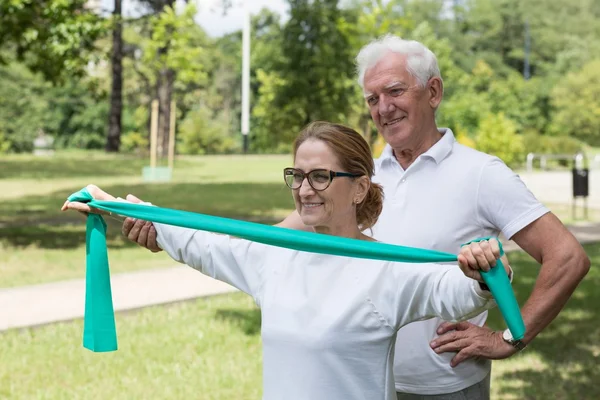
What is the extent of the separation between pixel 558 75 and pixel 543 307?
211 feet

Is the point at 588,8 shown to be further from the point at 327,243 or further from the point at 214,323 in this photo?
the point at 327,243

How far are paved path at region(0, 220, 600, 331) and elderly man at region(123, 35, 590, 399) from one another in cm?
586

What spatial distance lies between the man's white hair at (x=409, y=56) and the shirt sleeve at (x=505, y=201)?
44cm

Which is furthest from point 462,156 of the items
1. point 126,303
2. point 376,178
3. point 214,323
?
point 126,303

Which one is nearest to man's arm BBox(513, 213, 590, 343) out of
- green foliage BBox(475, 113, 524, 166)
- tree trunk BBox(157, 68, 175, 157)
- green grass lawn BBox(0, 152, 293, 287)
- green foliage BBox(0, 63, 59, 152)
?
green grass lawn BBox(0, 152, 293, 287)

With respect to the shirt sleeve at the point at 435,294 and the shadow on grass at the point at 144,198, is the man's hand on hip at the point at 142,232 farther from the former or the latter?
the shadow on grass at the point at 144,198

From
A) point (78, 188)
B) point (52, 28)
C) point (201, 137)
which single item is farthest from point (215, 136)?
point (52, 28)

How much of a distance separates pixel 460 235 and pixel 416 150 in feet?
1.26

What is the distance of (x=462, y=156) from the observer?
3.04 m

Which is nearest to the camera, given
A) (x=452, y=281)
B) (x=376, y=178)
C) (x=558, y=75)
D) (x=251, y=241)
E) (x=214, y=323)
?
(x=452, y=281)

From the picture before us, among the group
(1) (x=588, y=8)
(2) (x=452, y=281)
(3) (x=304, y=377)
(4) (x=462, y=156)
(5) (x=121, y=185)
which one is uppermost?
(1) (x=588, y=8)

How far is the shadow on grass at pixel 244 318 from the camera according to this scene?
8195mm

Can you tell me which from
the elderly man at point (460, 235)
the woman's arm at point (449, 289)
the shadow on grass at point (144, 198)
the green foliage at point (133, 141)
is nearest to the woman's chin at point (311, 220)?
the woman's arm at point (449, 289)

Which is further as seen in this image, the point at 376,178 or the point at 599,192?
the point at 599,192
